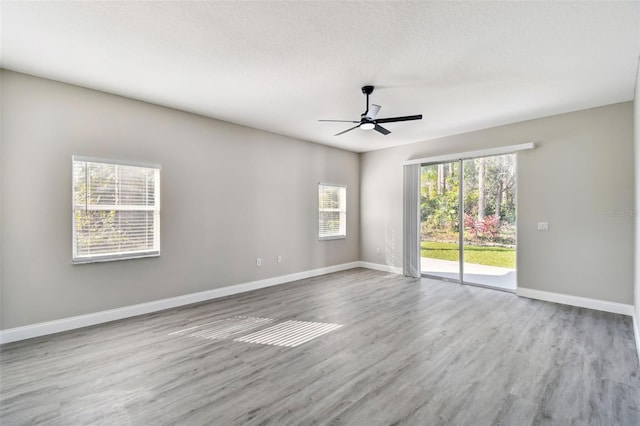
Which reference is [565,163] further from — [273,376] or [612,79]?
[273,376]

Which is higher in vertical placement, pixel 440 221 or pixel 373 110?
pixel 373 110

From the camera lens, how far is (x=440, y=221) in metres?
6.01

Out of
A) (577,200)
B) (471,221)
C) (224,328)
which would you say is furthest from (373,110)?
(577,200)

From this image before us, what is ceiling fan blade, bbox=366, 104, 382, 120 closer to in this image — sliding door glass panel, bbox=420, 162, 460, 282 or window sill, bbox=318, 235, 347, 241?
sliding door glass panel, bbox=420, 162, 460, 282

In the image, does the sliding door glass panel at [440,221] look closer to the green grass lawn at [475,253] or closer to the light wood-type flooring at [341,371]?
the green grass lawn at [475,253]

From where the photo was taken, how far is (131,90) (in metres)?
3.71

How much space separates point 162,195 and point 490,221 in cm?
544

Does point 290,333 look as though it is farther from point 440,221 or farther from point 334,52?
point 440,221

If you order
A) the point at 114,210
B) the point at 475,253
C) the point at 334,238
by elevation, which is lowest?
the point at 475,253

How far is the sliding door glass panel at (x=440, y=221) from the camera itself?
577 cm

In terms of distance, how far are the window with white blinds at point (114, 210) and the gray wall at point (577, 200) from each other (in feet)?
18.0

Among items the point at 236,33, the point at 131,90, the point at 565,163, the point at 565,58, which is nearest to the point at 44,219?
the point at 131,90

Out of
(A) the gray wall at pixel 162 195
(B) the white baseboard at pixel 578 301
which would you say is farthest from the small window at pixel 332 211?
(B) the white baseboard at pixel 578 301

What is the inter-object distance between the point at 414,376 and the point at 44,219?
421 cm
